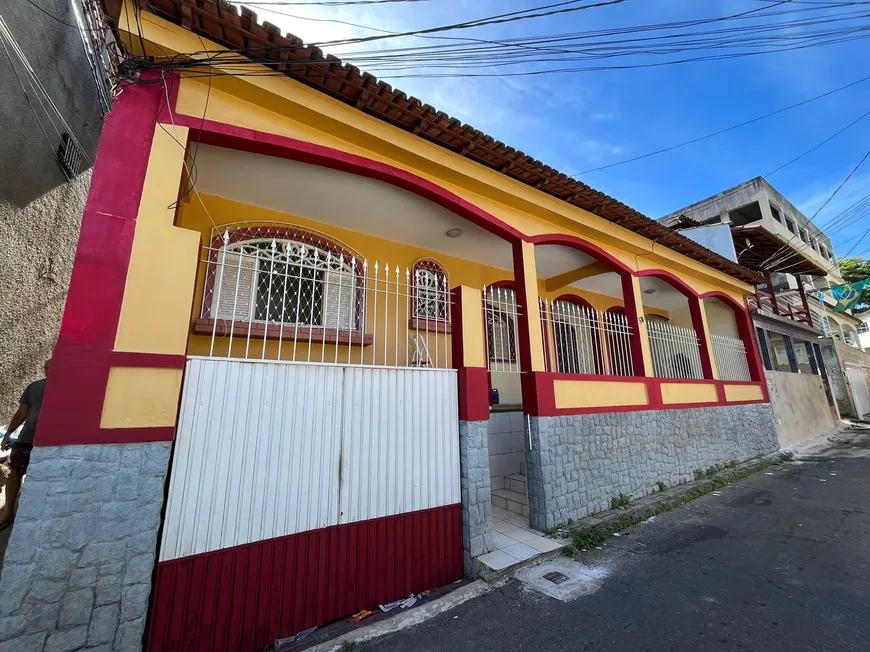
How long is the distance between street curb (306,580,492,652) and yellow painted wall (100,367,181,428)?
1.96m

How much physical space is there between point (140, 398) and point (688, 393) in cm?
848

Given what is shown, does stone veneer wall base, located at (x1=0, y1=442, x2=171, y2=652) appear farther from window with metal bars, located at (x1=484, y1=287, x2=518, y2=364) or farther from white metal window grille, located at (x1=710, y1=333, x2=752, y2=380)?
white metal window grille, located at (x1=710, y1=333, x2=752, y2=380)

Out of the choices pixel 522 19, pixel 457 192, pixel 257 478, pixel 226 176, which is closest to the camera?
pixel 257 478

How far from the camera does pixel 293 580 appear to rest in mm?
2719

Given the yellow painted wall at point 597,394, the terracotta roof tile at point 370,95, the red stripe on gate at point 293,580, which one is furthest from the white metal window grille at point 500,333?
the red stripe on gate at point 293,580

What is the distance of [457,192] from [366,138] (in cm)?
139

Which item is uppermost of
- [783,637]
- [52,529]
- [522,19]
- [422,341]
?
[522,19]

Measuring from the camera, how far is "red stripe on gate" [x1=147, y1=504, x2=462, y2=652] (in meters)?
2.36

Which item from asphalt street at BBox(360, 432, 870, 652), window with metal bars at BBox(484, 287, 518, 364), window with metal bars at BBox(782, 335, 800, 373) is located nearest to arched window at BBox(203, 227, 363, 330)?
window with metal bars at BBox(484, 287, 518, 364)

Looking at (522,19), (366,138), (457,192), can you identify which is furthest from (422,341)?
(522,19)

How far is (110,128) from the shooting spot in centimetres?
285

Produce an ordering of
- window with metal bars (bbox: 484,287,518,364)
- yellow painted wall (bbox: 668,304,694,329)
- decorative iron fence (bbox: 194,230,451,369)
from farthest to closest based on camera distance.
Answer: yellow painted wall (bbox: 668,304,694,329)
window with metal bars (bbox: 484,287,518,364)
decorative iron fence (bbox: 194,230,451,369)

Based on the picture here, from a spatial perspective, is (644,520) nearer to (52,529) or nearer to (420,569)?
(420,569)

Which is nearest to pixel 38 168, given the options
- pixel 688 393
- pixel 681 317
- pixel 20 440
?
pixel 20 440
